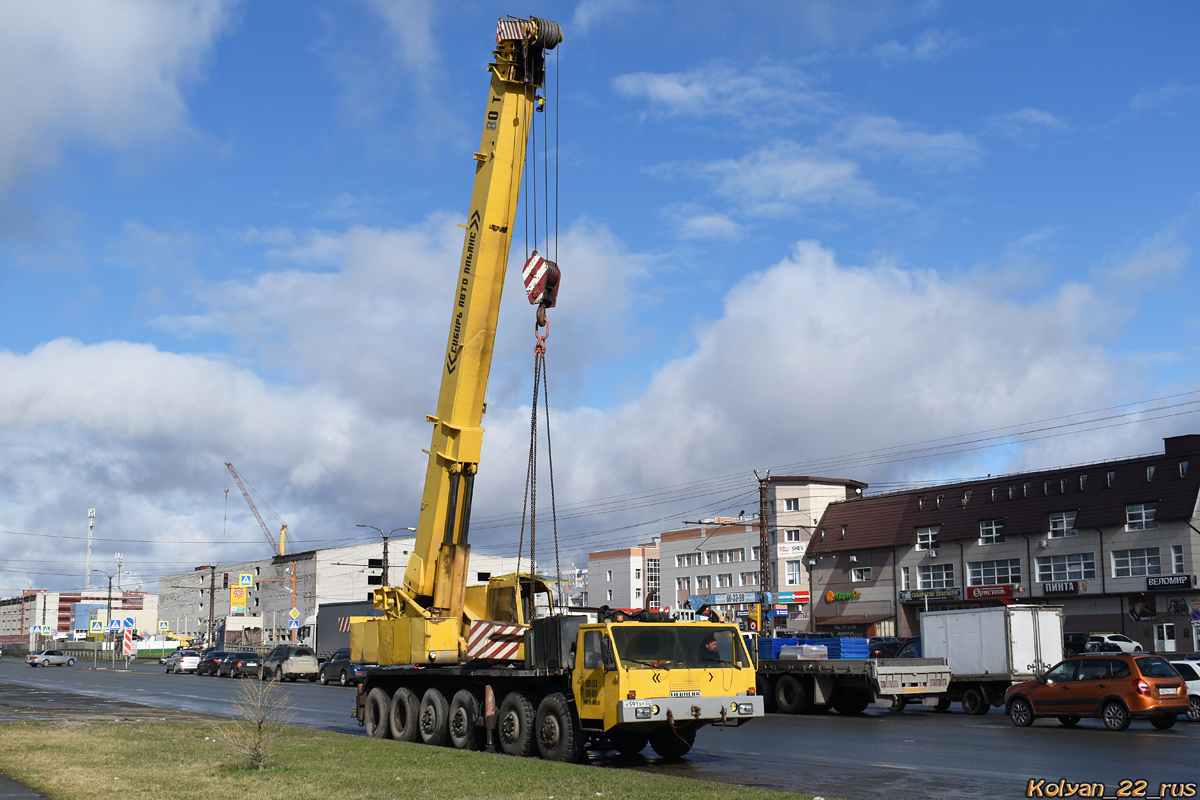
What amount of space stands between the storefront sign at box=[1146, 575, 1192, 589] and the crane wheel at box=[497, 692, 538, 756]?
1952 inches

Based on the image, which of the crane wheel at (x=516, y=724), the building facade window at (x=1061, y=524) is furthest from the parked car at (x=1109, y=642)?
the crane wheel at (x=516, y=724)

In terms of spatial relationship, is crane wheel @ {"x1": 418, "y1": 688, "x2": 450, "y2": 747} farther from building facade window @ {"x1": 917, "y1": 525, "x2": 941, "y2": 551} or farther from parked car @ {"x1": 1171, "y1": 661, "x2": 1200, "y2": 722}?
building facade window @ {"x1": 917, "y1": 525, "x2": 941, "y2": 551}

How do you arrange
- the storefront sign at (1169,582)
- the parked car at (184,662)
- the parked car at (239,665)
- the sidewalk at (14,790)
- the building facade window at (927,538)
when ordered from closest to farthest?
the sidewalk at (14,790) < the parked car at (239,665) < the storefront sign at (1169,582) < the parked car at (184,662) < the building facade window at (927,538)

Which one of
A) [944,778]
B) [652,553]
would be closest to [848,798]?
[944,778]

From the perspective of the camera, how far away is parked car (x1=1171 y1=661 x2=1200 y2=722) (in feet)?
73.9

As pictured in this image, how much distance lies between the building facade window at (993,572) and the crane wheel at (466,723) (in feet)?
179

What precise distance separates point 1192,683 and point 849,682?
23.7ft

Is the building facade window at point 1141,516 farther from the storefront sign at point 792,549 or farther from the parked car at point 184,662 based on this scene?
the parked car at point 184,662

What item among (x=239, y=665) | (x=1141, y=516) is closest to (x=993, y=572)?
(x=1141, y=516)

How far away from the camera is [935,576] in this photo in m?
71.1

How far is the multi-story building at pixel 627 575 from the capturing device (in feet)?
388

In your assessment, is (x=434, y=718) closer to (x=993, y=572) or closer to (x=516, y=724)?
(x=516, y=724)

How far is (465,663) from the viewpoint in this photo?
1825 cm

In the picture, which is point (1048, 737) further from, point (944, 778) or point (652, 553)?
point (652, 553)
